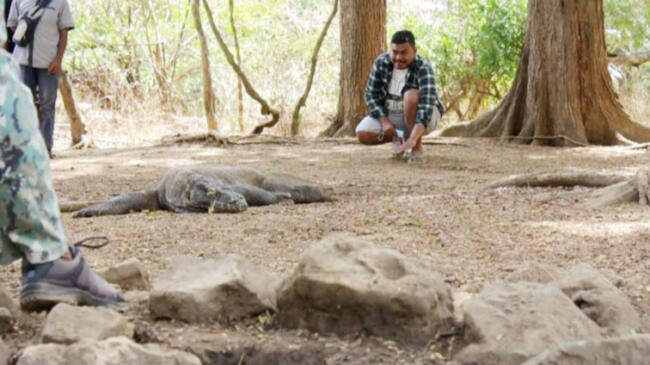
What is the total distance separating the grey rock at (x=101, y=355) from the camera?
6.95 feet

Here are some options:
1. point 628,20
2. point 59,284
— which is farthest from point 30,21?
point 628,20

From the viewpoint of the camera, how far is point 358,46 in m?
10.3

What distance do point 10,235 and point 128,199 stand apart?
305 cm

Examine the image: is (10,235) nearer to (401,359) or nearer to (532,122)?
(401,359)

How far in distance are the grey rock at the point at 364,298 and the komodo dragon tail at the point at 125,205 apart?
2774mm

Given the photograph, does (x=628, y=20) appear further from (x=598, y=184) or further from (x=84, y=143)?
(x=598, y=184)

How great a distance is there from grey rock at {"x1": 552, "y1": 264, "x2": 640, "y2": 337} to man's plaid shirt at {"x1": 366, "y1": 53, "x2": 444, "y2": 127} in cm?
432

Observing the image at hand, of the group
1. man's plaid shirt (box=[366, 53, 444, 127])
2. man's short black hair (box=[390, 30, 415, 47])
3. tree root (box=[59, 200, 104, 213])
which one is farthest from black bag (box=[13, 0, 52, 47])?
man's short black hair (box=[390, 30, 415, 47])

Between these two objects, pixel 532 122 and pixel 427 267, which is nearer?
pixel 427 267

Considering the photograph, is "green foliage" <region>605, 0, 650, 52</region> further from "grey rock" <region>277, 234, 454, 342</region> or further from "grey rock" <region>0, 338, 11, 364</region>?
"grey rock" <region>0, 338, 11, 364</region>

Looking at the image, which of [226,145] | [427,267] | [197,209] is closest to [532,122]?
[226,145]

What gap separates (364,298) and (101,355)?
778 millimetres

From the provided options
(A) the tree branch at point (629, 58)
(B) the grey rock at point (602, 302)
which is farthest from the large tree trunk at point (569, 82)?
(B) the grey rock at point (602, 302)

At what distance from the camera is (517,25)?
1243 centimetres
